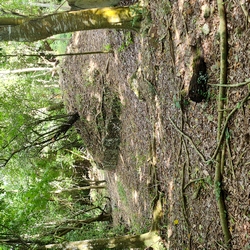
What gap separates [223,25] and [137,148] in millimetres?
3943

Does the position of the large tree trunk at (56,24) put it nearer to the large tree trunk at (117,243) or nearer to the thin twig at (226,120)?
the thin twig at (226,120)

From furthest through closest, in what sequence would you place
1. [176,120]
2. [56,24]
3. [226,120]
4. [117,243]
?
[117,243], [176,120], [56,24], [226,120]

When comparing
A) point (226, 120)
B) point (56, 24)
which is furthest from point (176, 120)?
point (56, 24)

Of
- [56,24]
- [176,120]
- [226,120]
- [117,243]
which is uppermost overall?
[56,24]

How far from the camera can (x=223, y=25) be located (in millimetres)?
3711

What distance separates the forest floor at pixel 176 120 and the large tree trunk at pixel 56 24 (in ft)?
2.98

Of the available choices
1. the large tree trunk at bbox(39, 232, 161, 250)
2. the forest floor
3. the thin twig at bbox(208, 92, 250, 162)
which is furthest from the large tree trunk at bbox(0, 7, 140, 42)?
the large tree trunk at bbox(39, 232, 161, 250)

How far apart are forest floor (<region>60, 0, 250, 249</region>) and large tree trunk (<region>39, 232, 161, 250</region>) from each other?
0.25 m

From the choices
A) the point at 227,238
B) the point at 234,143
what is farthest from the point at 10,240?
the point at 234,143

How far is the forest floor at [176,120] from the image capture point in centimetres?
363

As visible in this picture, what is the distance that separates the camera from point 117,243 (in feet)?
17.9

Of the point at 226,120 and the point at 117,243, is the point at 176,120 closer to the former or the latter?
the point at 226,120

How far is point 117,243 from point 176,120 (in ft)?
7.58

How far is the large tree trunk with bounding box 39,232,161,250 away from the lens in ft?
17.3
